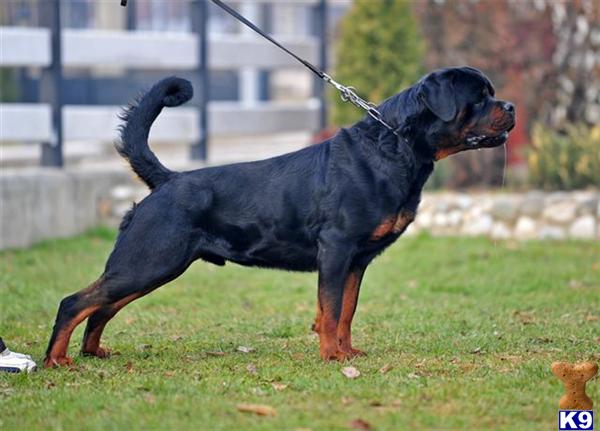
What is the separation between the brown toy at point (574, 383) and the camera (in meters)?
4.68

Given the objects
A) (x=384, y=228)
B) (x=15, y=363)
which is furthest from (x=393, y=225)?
(x=15, y=363)

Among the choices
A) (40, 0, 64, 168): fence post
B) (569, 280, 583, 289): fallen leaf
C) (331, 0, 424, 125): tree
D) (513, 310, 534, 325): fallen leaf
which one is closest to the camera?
(513, 310, 534, 325): fallen leaf

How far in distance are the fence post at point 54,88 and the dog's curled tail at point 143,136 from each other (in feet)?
18.1

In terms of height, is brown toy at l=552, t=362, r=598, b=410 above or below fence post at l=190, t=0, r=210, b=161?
below

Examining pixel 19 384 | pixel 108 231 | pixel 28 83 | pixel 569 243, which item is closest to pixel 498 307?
pixel 569 243

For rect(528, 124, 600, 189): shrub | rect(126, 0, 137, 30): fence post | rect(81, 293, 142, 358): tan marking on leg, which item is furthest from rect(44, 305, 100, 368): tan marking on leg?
rect(126, 0, 137, 30): fence post

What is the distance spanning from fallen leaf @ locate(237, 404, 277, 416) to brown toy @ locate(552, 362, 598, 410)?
118 centimetres

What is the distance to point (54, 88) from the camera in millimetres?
11617

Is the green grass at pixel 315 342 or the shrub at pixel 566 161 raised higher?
the shrub at pixel 566 161

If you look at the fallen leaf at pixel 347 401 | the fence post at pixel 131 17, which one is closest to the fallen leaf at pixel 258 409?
the fallen leaf at pixel 347 401

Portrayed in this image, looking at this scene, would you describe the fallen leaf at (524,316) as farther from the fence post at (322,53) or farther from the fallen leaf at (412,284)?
the fence post at (322,53)

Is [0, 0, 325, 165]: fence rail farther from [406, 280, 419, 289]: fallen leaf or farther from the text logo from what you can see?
the text logo

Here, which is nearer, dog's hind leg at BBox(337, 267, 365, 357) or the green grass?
the green grass

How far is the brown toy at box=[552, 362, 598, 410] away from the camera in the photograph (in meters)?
4.68
